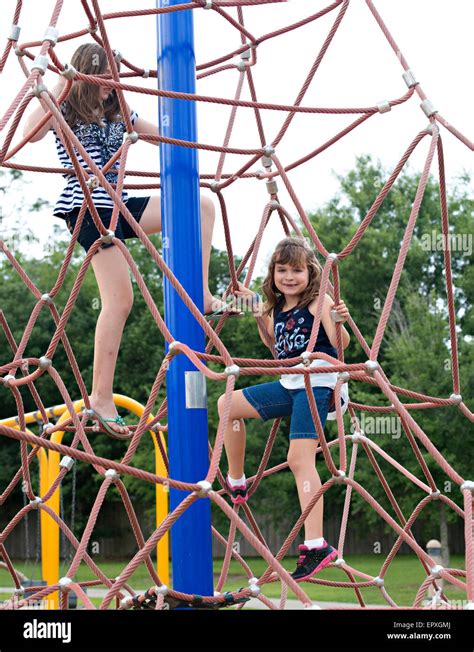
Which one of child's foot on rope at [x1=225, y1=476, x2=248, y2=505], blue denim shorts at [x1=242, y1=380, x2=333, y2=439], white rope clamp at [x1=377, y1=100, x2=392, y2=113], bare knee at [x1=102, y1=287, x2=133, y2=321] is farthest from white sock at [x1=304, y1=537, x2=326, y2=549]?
white rope clamp at [x1=377, y1=100, x2=392, y2=113]

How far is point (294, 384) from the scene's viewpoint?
108 inches


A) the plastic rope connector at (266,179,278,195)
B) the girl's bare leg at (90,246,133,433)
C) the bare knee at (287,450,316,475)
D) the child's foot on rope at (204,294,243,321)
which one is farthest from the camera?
the plastic rope connector at (266,179,278,195)

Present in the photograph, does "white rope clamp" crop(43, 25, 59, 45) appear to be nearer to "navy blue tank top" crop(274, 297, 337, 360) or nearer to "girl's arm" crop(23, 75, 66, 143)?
"girl's arm" crop(23, 75, 66, 143)

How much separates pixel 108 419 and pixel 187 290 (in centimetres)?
49

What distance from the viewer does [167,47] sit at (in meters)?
2.62

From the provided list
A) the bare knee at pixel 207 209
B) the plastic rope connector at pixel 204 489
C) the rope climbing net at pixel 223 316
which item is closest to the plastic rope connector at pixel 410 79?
the rope climbing net at pixel 223 316

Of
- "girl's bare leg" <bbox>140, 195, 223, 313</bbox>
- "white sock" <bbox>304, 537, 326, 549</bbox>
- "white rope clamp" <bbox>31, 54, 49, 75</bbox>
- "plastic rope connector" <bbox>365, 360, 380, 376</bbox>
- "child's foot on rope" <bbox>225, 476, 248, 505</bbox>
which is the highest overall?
"white rope clamp" <bbox>31, 54, 49, 75</bbox>

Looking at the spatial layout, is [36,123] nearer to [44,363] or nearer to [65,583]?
[44,363]

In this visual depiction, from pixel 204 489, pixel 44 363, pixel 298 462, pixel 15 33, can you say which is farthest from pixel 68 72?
pixel 298 462

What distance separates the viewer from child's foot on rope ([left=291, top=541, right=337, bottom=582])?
249 cm

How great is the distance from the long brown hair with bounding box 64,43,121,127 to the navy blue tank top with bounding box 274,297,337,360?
85cm

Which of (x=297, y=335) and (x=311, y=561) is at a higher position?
(x=297, y=335)
